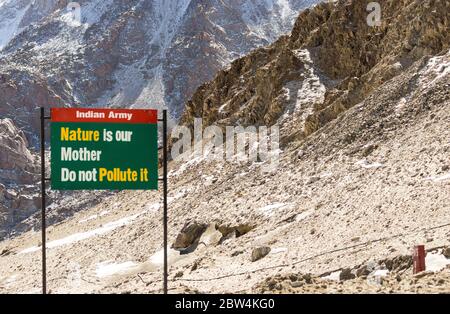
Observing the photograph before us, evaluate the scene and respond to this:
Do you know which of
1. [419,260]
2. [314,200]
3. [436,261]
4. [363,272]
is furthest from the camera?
[314,200]

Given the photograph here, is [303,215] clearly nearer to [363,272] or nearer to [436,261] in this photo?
[363,272]

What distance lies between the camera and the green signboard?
14.3 metres

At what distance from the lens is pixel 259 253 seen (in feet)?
76.3

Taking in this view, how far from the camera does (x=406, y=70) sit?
3884 cm

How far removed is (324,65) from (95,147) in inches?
1632

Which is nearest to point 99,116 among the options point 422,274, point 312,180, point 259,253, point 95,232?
point 422,274

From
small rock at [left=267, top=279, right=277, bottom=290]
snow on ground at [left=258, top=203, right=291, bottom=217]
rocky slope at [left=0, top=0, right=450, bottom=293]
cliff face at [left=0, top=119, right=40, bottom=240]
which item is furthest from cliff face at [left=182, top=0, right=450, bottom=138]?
cliff face at [left=0, top=119, right=40, bottom=240]

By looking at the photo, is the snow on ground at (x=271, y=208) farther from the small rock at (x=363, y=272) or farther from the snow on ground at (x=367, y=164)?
the small rock at (x=363, y=272)

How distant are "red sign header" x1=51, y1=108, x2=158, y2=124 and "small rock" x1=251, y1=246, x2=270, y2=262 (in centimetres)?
971

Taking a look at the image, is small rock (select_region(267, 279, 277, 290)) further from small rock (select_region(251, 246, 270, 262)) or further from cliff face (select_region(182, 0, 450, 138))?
cliff face (select_region(182, 0, 450, 138))

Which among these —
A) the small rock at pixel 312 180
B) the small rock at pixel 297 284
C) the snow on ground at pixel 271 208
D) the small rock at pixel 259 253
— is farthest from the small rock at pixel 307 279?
the small rock at pixel 312 180

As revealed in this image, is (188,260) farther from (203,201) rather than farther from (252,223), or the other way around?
(203,201)

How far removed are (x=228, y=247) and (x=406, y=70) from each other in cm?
1679

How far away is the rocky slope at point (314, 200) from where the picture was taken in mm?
19531
